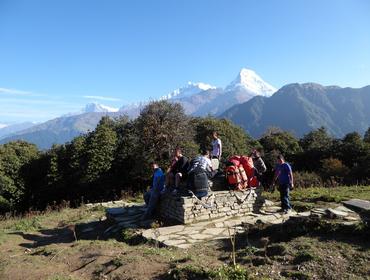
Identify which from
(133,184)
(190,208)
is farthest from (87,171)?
(190,208)

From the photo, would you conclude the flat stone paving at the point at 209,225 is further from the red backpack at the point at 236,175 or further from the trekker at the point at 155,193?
the red backpack at the point at 236,175

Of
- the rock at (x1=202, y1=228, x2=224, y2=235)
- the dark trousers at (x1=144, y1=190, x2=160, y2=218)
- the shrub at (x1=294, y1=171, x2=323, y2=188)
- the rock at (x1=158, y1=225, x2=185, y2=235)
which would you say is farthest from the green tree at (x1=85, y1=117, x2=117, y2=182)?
the rock at (x1=202, y1=228, x2=224, y2=235)

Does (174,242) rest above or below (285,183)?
below

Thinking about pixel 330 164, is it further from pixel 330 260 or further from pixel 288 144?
pixel 330 260

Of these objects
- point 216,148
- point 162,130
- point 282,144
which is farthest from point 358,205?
point 282,144

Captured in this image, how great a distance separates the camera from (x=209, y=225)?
11.1 m

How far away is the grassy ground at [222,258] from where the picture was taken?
6.70 meters

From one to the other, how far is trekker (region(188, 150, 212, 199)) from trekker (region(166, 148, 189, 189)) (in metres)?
0.42

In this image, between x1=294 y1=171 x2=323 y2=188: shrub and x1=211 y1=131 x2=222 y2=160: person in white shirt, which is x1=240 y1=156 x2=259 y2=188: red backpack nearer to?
x1=211 y1=131 x2=222 y2=160: person in white shirt

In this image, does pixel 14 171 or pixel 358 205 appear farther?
pixel 14 171

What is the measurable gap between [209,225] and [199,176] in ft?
5.17

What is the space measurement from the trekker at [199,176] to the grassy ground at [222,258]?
2.47 metres

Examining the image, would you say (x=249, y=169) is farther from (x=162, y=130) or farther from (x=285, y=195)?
(x=162, y=130)

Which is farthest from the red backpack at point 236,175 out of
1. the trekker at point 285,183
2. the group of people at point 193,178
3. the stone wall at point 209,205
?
the trekker at point 285,183
